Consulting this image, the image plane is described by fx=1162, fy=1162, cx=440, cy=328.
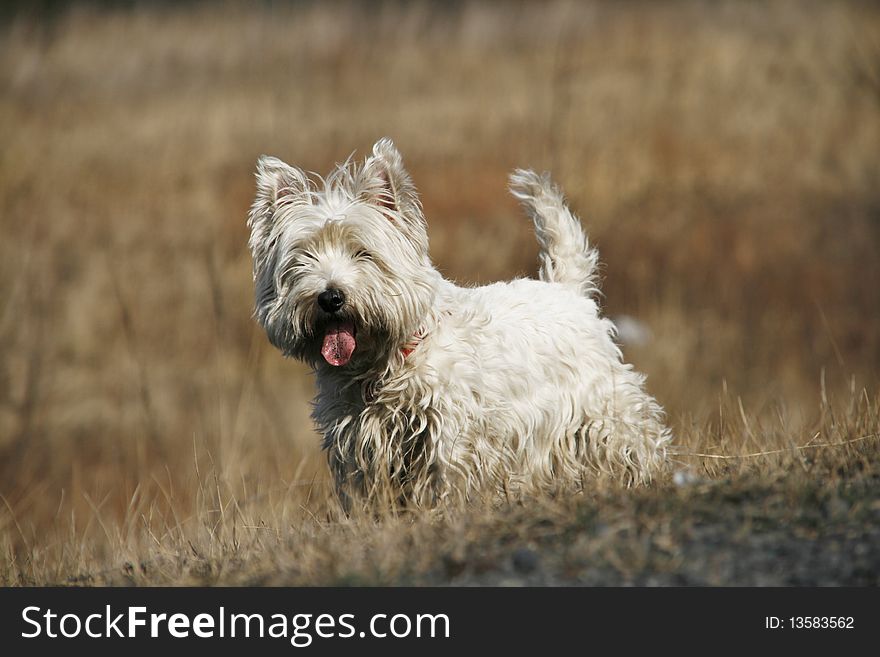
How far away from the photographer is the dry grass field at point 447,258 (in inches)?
173

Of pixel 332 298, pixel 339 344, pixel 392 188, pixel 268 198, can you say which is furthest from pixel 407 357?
pixel 268 198

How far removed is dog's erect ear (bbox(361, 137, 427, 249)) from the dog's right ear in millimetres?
334

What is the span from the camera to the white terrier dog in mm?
5352

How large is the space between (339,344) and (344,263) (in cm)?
38

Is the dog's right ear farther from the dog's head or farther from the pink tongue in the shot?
the pink tongue

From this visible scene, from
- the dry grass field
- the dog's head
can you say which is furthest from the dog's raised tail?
the dog's head

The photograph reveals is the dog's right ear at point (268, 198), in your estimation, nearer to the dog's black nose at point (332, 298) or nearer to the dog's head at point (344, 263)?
the dog's head at point (344, 263)

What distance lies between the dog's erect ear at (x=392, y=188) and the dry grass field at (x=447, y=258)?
4.70ft

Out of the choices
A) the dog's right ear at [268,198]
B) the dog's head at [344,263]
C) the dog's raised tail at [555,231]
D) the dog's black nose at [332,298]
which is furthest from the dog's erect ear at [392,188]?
the dog's raised tail at [555,231]

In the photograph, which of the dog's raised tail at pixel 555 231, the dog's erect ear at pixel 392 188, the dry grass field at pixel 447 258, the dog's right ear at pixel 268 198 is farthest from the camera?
the dog's raised tail at pixel 555 231

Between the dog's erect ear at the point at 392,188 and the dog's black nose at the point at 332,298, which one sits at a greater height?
the dog's erect ear at the point at 392,188
